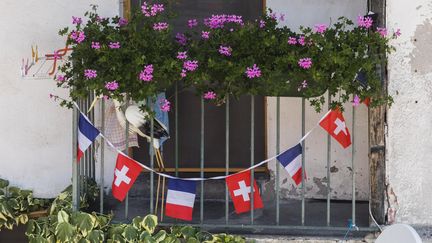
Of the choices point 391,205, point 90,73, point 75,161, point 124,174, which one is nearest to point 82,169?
point 75,161

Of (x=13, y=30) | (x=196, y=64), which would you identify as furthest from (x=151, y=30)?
(x=13, y=30)

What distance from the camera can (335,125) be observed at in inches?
169

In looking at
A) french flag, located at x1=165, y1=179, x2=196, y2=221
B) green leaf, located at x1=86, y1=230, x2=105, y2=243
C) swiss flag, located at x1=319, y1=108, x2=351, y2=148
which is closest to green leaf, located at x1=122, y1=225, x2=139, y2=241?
green leaf, located at x1=86, y1=230, x2=105, y2=243

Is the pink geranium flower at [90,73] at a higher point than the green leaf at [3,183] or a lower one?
higher

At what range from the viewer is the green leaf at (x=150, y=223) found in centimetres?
415

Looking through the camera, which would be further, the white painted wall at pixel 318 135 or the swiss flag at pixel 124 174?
the white painted wall at pixel 318 135

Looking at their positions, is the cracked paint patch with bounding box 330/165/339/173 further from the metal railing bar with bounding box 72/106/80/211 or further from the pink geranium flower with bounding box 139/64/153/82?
the metal railing bar with bounding box 72/106/80/211

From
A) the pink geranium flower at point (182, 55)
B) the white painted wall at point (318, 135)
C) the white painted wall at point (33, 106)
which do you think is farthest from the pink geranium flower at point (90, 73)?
the white painted wall at point (318, 135)

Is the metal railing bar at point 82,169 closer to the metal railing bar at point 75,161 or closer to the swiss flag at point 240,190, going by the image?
the metal railing bar at point 75,161

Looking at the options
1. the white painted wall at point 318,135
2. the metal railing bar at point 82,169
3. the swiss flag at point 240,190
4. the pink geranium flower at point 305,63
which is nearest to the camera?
the pink geranium flower at point 305,63

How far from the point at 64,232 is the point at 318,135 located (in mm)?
2291

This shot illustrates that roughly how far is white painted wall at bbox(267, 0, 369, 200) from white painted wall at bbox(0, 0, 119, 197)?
156 centimetres

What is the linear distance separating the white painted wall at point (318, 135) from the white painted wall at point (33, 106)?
156 centimetres

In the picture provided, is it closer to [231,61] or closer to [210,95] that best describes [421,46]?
[231,61]
